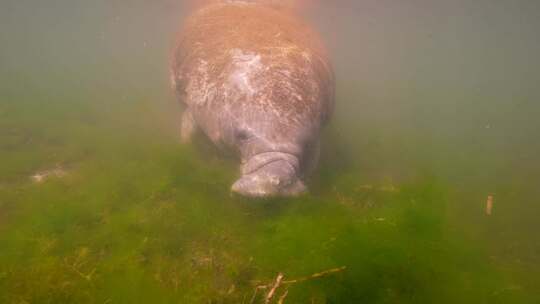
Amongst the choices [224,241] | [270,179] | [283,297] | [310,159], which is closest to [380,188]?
[310,159]

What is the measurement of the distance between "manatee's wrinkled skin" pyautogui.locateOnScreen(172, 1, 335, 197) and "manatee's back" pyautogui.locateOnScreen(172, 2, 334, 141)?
0.02 meters

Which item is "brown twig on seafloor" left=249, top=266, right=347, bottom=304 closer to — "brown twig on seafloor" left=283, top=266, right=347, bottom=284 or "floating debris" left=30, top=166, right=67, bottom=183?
"brown twig on seafloor" left=283, top=266, right=347, bottom=284

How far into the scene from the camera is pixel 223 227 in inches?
185

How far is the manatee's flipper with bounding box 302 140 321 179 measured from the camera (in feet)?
19.1

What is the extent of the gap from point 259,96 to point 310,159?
137 cm

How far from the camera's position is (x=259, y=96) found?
5441mm

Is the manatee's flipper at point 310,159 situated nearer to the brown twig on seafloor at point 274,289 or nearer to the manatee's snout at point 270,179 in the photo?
the manatee's snout at point 270,179

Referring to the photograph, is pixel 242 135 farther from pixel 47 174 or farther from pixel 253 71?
pixel 47 174

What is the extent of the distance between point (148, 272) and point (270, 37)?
4905mm

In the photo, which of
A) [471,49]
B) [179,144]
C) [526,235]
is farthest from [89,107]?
[471,49]

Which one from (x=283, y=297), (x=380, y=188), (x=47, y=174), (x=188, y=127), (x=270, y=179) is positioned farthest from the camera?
(x=188, y=127)

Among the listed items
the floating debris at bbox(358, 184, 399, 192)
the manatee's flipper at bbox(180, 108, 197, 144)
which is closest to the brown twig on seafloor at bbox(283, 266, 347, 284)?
the floating debris at bbox(358, 184, 399, 192)

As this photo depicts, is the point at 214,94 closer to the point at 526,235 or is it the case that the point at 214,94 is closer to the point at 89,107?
the point at 526,235

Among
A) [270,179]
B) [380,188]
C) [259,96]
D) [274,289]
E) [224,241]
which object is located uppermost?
[259,96]
